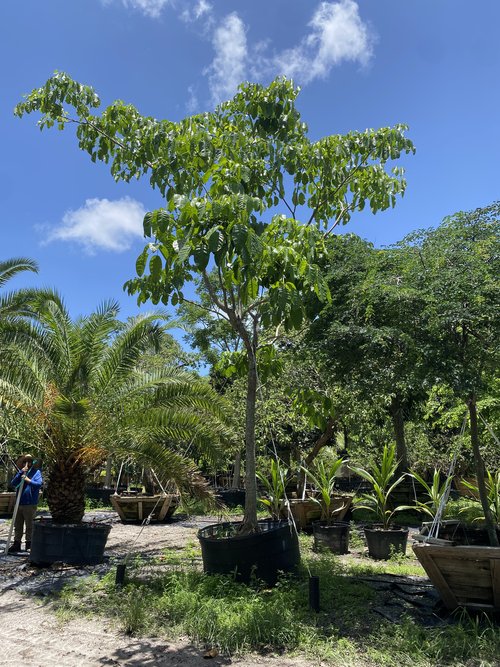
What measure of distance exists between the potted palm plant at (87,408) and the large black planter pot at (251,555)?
253 centimetres

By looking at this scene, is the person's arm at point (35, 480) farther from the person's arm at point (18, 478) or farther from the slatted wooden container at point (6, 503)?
the slatted wooden container at point (6, 503)

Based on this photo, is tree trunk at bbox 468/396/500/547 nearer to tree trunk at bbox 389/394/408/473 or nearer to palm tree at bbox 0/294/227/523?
palm tree at bbox 0/294/227/523

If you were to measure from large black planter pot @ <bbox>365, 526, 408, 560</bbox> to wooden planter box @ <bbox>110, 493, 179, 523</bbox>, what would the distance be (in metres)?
6.27

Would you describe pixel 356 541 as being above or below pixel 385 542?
below

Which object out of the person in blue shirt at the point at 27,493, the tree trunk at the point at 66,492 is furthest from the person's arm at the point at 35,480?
the tree trunk at the point at 66,492

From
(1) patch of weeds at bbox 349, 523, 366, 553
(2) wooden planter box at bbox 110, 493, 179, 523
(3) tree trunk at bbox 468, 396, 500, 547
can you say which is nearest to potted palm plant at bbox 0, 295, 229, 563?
(1) patch of weeds at bbox 349, 523, 366, 553

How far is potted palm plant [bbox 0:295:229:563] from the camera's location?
7676 mm

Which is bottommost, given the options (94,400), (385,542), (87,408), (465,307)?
(385,542)

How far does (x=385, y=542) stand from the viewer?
7.88 meters

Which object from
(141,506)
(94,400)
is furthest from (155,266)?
(141,506)

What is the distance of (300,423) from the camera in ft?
50.8

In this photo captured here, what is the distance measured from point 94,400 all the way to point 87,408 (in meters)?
0.74

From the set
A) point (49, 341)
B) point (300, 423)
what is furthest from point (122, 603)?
point (300, 423)

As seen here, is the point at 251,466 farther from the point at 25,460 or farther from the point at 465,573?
the point at 25,460
